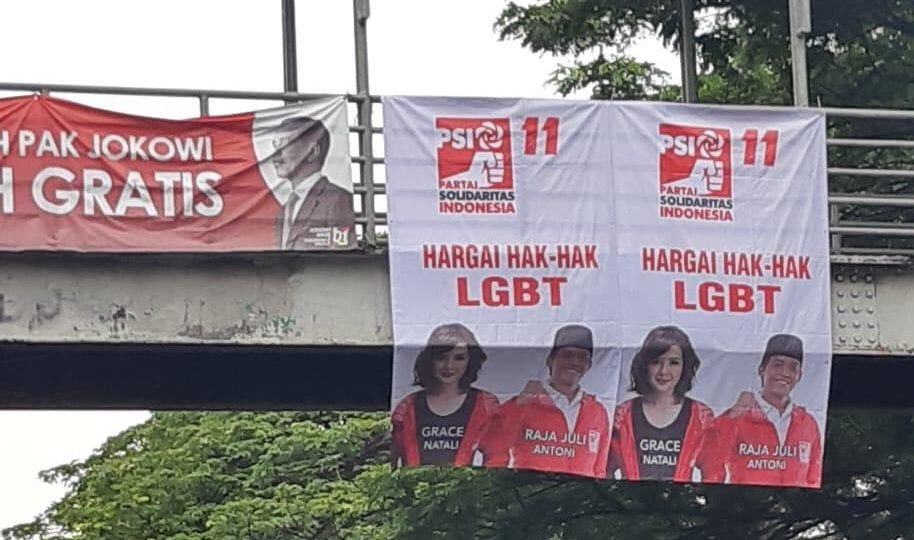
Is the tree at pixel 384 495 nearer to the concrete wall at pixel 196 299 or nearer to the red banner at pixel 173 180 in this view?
the concrete wall at pixel 196 299

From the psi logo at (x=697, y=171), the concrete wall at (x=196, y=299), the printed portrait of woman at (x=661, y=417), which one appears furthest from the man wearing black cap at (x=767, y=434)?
the concrete wall at (x=196, y=299)

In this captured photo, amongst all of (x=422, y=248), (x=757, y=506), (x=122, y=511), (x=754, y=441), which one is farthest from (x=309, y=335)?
(x=122, y=511)

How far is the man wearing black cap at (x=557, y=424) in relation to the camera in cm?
1427

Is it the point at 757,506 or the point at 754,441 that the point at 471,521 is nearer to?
the point at 757,506

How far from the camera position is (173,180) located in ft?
44.3

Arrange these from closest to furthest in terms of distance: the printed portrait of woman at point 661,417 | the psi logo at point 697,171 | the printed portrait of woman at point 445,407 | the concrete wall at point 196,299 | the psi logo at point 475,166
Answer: the concrete wall at point 196,299 → the printed portrait of woman at point 445,407 → the psi logo at point 475,166 → the printed portrait of woman at point 661,417 → the psi logo at point 697,171

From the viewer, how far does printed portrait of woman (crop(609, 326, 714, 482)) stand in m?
14.5

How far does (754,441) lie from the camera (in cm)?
1474

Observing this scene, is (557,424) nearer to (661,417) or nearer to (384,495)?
(661,417)

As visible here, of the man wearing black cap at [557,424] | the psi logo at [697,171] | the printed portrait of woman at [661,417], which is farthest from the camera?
the psi logo at [697,171]

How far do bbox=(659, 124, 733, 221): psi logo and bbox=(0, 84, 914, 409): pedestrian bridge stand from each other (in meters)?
0.90

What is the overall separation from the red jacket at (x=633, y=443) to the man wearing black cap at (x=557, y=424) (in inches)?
5.8

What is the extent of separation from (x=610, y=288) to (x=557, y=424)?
1.14 metres

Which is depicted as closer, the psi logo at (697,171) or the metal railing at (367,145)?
the metal railing at (367,145)
